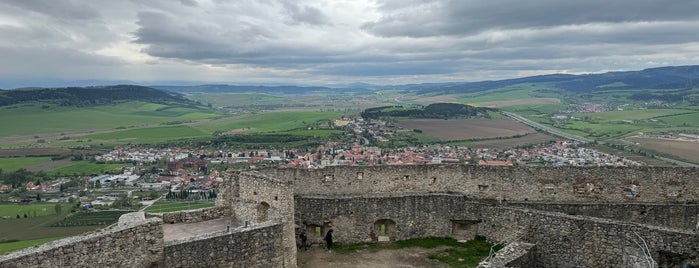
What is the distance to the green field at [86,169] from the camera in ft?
249

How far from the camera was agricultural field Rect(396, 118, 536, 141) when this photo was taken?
92.3m

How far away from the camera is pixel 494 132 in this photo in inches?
3799

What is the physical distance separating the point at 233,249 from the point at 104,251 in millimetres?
3033

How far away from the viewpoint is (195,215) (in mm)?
15719

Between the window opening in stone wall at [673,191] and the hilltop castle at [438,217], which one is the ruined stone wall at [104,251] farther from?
the window opening in stone wall at [673,191]

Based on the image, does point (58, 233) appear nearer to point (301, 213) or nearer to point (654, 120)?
point (301, 213)

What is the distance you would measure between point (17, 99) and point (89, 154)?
117137mm

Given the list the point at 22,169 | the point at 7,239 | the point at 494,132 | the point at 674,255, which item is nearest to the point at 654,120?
the point at 494,132

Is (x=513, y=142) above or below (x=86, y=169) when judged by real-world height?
above

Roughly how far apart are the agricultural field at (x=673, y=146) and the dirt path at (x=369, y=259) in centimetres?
5095

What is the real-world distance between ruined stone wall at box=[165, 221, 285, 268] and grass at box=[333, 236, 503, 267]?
462cm

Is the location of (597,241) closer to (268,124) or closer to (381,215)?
(381,215)

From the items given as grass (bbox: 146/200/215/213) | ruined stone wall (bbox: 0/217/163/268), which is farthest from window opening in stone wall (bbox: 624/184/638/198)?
grass (bbox: 146/200/215/213)

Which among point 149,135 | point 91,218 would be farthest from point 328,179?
point 149,135
